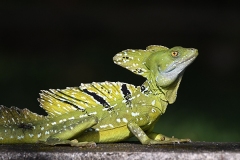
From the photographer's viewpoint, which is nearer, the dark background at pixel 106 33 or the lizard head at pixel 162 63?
the lizard head at pixel 162 63

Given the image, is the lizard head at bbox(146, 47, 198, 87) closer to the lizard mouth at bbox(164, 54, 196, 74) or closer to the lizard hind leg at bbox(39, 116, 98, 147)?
the lizard mouth at bbox(164, 54, 196, 74)

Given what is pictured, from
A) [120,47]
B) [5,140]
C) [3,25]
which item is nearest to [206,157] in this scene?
[5,140]

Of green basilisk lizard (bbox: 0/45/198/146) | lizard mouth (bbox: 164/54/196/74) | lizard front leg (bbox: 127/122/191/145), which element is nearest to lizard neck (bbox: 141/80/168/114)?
green basilisk lizard (bbox: 0/45/198/146)

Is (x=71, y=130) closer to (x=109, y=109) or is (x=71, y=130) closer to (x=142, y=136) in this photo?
(x=109, y=109)

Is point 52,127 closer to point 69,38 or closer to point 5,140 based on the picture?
point 5,140

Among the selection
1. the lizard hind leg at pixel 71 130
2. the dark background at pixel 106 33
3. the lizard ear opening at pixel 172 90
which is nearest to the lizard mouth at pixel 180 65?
the lizard ear opening at pixel 172 90

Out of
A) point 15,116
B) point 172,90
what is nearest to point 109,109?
point 172,90

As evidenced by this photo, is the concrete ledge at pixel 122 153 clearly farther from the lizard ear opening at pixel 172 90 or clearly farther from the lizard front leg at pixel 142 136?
the lizard ear opening at pixel 172 90
